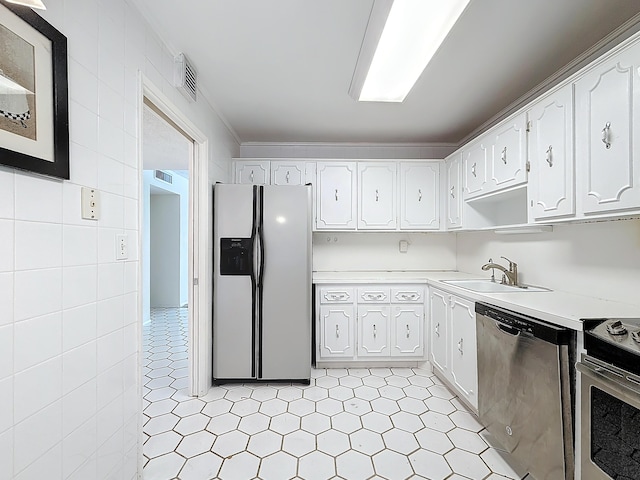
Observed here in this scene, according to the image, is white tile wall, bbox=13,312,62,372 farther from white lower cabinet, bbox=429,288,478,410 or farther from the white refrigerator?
white lower cabinet, bbox=429,288,478,410

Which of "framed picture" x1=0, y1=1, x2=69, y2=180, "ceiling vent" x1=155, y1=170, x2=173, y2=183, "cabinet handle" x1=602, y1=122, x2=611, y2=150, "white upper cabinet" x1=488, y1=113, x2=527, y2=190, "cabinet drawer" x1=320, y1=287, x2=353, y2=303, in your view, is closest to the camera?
"framed picture" x1=0, y1=1, x2=69, y2=180

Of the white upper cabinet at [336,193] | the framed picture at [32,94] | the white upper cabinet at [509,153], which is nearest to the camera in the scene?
the framed picture at [32,94]

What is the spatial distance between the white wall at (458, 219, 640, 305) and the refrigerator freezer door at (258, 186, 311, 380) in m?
1.79

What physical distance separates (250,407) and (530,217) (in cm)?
241

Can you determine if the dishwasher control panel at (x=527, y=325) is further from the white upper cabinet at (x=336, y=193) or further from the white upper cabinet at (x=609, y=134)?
the white upper cabinet at (x=336, y=193)

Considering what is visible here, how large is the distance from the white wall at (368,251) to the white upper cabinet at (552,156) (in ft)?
5.70

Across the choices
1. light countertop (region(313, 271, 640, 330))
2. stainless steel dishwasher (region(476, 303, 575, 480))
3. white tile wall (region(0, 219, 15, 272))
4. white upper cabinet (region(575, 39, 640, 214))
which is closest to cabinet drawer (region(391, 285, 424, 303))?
light countertop (region(313, 271, 640, 330))

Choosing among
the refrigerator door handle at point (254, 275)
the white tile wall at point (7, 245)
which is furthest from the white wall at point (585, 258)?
the white tile wall at point (7, 245)

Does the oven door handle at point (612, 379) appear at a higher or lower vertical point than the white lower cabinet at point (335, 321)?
higher

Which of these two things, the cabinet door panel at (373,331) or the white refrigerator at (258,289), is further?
the cabinet door panel at (373,331)

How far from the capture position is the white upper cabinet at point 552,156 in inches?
66.4

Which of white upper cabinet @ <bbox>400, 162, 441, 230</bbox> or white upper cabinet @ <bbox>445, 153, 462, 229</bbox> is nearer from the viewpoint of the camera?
white upper cabinet @ <bbox>445, 153, 462, 229</bbox>

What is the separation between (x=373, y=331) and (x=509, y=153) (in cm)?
192

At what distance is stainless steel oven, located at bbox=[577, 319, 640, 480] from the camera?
3.47ft
